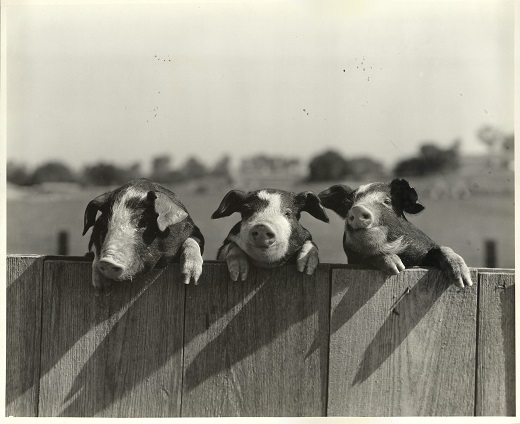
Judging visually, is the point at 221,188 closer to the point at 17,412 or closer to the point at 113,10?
the point at 113,10

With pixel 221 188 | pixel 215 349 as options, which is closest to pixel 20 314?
pixel 215 349

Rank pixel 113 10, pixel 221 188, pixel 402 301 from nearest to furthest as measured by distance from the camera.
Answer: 1. pixel 402 301
2. pixel 113 10
3. pixel 221 188

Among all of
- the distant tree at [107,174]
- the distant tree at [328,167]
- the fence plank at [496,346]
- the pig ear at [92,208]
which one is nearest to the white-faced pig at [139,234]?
the pig ear at [92,208]

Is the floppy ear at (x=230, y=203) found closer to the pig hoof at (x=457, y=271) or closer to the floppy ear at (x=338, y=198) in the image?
the floppy ear at (x=338, y=198)

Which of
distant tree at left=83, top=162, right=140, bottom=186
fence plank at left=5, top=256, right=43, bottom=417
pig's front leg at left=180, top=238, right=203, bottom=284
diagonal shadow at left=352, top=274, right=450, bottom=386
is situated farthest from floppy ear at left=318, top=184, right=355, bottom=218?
distant tree at left=83, top=162, right=140, bottom=186

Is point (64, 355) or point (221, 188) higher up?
point (221, 188)

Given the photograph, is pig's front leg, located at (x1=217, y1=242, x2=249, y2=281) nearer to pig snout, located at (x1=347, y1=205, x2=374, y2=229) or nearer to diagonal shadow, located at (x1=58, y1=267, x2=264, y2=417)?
diagonal shadow, located at (x1=58, y1=267, x2=264, y2=417)

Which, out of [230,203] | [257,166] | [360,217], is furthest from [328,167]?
[360,217]
